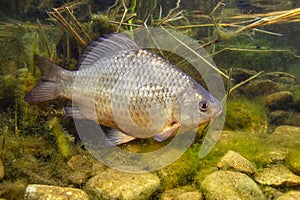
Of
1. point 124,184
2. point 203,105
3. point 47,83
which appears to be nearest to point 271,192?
point 203,105

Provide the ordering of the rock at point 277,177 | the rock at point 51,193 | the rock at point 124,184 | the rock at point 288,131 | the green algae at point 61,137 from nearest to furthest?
the rock at point 51,193 < the rock at point 124,184 < the rock at point 277,177 < the green algae at point 61,137 < the rock at point 288,131

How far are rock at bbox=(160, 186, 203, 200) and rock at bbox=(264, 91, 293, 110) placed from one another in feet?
13.9

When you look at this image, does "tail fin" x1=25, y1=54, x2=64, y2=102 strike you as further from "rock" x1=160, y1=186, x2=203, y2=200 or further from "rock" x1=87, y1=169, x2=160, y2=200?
"rock" x1=160, y1=186, x2=203, y2=200

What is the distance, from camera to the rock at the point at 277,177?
10.7ft

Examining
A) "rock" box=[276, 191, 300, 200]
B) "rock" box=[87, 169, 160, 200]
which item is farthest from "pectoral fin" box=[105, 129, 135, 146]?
"rock" box=[276, 191, 300, 200]

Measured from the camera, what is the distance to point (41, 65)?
3.38 meters

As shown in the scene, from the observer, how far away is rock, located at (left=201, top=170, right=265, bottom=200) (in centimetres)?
287

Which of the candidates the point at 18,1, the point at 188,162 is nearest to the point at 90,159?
the point at 188,162

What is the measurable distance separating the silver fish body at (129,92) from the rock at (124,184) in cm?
42

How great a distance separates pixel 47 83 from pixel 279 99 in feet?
18.1

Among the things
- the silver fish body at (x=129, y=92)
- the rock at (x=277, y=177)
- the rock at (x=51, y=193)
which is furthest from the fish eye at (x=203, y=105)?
the rock at (x=51, y=193)

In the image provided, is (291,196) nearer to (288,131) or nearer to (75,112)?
(288,131)

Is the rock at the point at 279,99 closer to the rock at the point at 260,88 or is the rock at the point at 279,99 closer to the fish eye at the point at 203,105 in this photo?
the rock at the point at 260,88

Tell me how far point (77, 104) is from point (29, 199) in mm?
1280
